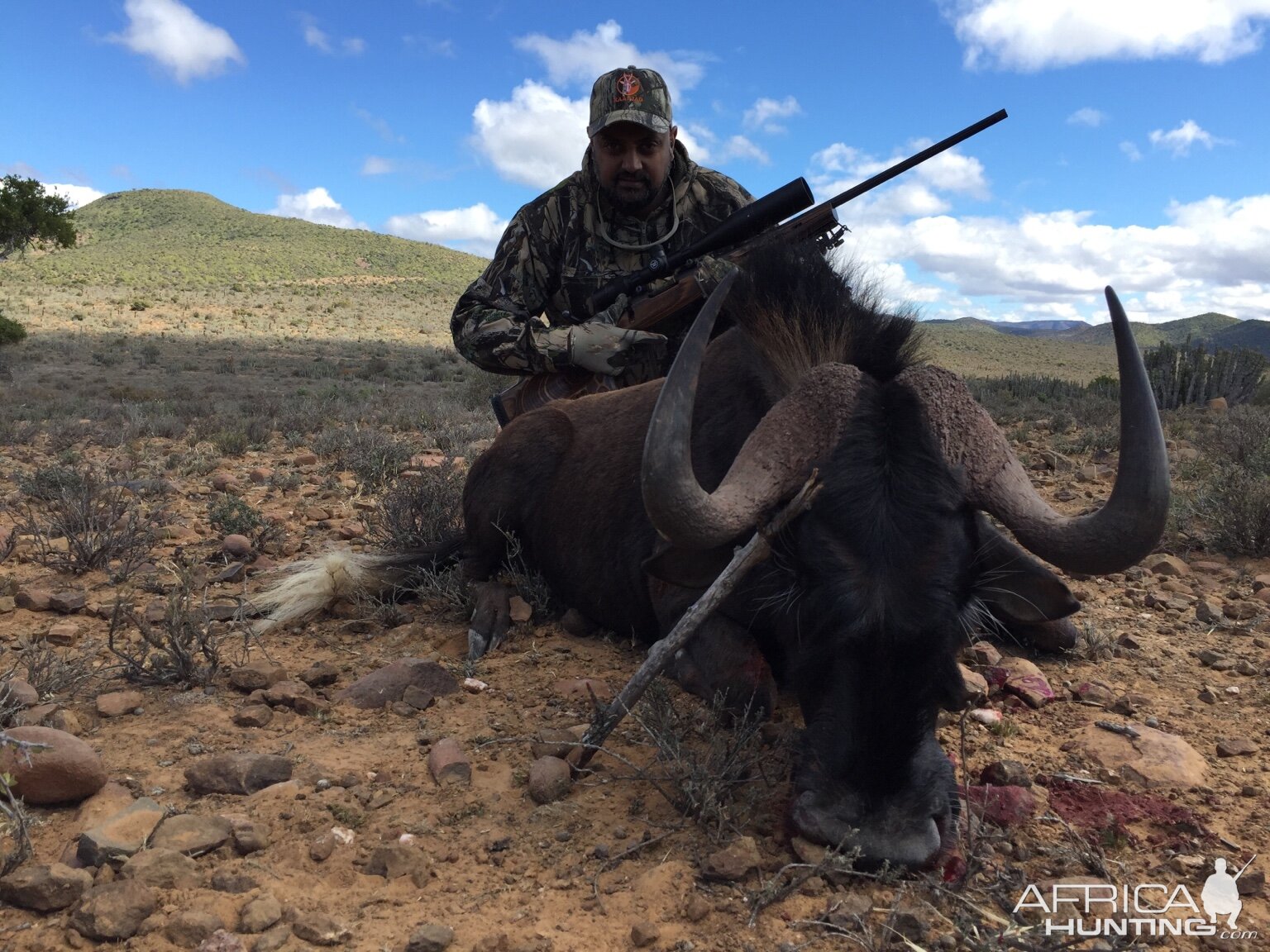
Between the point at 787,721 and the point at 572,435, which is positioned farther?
the point at 572,435

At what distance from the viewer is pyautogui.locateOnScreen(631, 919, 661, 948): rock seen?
191 centimetres

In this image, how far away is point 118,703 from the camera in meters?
3.00

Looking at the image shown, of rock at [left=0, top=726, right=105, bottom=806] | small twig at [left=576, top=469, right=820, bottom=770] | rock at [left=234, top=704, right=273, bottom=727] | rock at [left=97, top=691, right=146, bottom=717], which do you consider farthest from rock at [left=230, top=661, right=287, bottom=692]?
small twig at [left=576, top=469, right=820, bottom=770]

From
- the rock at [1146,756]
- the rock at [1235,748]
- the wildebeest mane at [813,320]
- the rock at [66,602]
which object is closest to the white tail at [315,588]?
the rock at [66,602]

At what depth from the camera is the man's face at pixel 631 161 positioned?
17.5 ft

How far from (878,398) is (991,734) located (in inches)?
50.3

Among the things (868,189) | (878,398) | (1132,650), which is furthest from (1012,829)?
(868,189)

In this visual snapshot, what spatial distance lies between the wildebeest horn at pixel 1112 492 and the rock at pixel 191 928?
84.9 inches

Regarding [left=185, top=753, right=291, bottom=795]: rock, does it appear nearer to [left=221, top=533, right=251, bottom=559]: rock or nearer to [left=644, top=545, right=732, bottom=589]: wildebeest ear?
[left=644, top=545, right=732, bottom=589]: wildebeest ear

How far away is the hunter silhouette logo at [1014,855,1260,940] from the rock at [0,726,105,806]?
2.41m

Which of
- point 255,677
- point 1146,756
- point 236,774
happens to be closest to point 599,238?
point 255,677

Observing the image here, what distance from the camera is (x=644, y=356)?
17.0 feet

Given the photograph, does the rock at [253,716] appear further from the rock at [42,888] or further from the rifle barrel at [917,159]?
the rifle barrel at [917,159]

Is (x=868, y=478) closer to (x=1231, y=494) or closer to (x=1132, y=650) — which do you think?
(x=1132, y=650)
